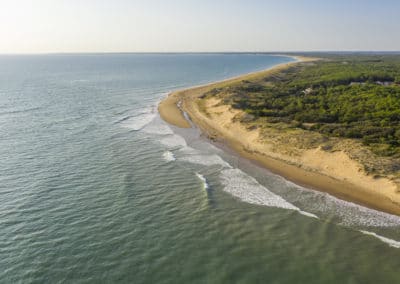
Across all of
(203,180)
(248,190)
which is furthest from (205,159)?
(248,190)

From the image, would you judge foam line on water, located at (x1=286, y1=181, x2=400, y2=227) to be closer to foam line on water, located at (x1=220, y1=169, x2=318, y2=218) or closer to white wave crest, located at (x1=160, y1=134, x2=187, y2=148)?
foam line on water, located at (x1=220, y1=169, x2=318, y2=218)

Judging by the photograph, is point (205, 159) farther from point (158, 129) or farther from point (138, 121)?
point (138, 121)

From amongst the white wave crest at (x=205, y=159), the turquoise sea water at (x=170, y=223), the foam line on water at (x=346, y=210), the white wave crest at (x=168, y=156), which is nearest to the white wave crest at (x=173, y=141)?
the turquoise sea water at (x=170, y=223)

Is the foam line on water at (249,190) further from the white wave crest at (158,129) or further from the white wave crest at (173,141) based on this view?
the white wave crest at (158,129)

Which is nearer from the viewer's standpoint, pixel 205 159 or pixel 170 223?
pixel 170 223

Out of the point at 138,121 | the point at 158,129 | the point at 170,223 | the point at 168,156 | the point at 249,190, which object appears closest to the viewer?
the point at 170,223
